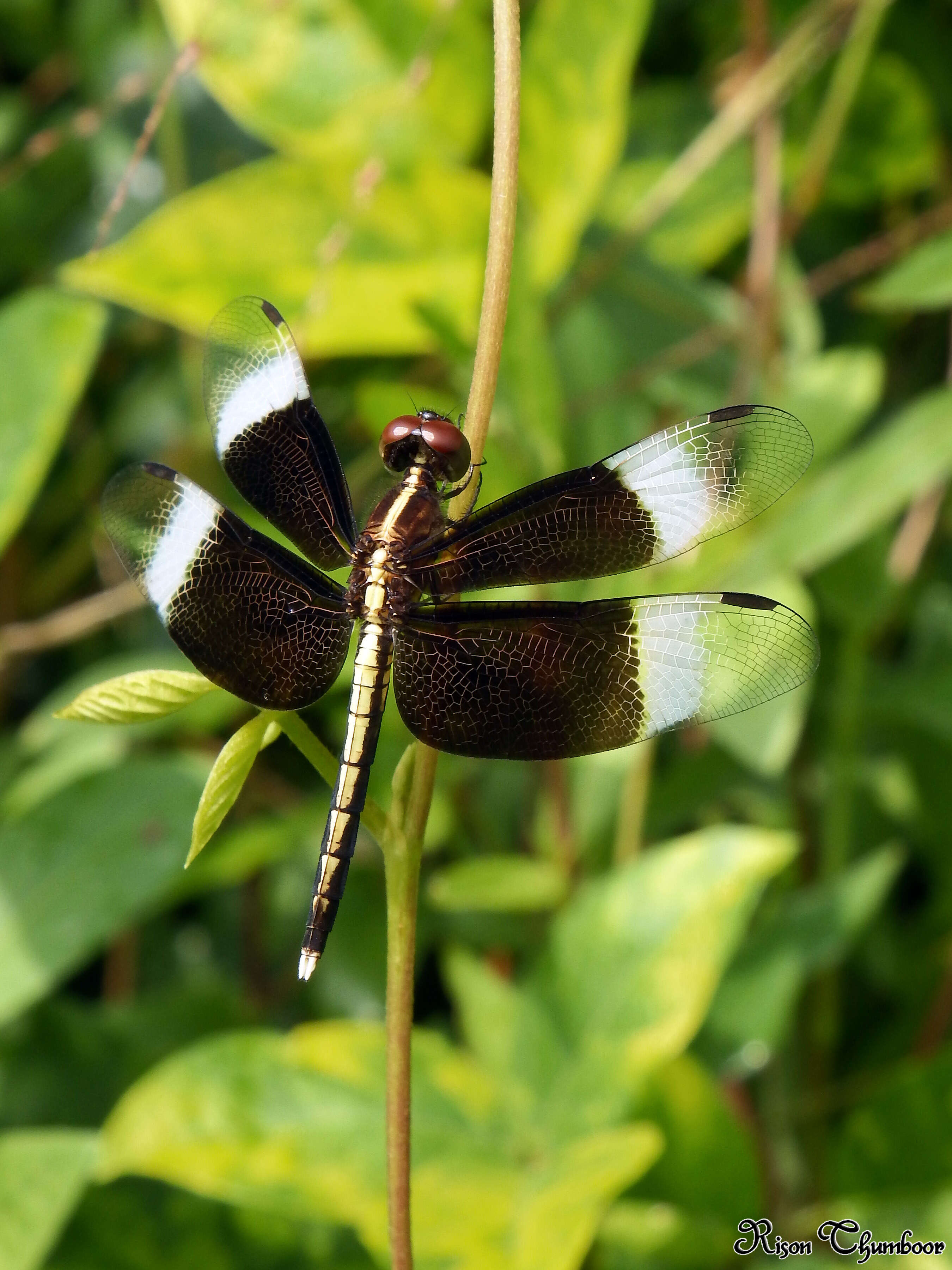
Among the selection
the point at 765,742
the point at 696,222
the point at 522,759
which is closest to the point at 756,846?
the point at 765,742

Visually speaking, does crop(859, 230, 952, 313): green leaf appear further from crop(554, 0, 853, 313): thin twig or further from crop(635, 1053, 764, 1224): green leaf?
crop(635, 1053, 764, 1224): green leaf

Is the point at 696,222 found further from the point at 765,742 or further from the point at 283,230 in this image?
the point at 765,742

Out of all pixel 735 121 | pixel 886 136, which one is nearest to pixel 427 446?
pixel 735 121

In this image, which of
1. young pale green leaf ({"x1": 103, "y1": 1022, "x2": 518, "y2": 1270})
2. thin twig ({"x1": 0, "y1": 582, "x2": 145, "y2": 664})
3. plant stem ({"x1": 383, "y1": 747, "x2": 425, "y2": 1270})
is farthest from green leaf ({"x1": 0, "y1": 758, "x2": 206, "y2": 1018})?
plant stem ({"x1": 383, "y1": 747, "x2": 425, "y2": 1270})

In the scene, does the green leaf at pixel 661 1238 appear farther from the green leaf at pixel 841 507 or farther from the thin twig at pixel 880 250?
the thin twig at pixel 880 250

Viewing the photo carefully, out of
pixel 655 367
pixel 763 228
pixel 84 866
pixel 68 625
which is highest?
pixel 763 228

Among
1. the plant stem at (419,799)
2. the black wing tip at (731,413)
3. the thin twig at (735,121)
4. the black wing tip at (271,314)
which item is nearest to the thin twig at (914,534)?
the thin twig at (735,121)

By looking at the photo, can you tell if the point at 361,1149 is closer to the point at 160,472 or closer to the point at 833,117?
the point at 160,472
